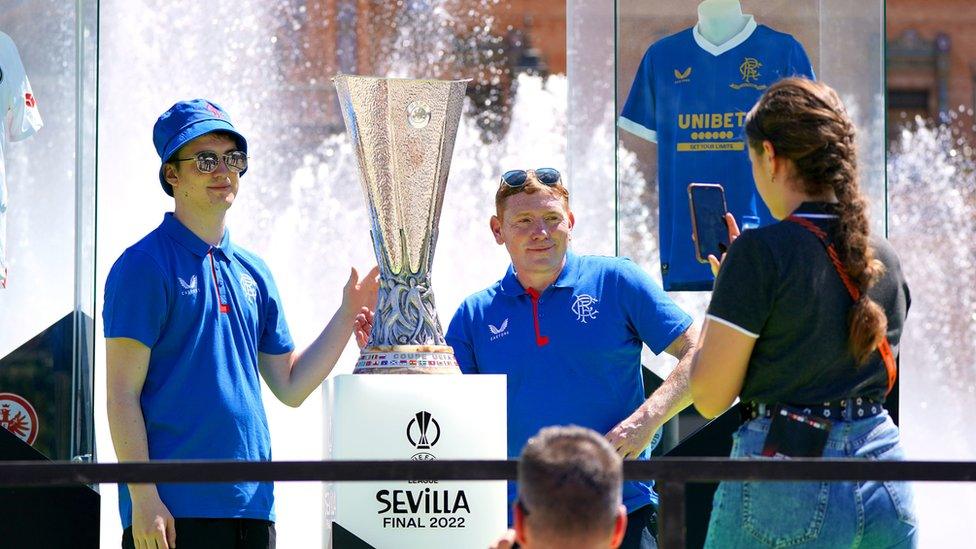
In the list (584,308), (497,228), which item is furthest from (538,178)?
(584,308)

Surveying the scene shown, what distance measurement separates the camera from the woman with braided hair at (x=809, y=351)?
236 cm

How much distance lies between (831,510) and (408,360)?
1226 mm

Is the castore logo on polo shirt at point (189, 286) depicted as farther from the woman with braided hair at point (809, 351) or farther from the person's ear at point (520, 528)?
the person's ear at point (520, 528)

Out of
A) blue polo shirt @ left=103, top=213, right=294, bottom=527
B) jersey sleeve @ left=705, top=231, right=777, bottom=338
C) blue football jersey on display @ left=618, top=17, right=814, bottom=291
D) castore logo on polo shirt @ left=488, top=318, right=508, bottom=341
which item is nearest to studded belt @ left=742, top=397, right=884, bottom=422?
jersey sleeve @ left=705, top=231, right=777, bottom=338

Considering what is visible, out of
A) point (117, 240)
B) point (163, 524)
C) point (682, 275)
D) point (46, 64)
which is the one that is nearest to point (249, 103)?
point (117, 240)

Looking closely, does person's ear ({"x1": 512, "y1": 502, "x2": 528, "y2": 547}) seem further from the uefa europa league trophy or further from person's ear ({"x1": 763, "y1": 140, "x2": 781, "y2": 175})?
the uefa europa league trophy

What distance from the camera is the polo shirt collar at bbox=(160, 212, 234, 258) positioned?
3.15m

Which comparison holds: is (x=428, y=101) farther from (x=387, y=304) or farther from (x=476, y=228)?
(x=476, y=228)

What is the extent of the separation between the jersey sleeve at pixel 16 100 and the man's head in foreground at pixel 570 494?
9.41ft

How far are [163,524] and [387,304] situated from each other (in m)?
0.74

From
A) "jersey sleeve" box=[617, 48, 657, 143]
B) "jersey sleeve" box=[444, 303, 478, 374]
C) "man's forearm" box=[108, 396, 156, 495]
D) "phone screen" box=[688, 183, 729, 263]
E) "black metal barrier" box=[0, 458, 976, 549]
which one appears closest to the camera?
"black metal barrier" box=[0, 458, 976, 549]

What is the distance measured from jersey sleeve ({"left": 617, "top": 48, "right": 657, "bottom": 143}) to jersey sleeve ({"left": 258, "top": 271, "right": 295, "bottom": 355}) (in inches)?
53.0

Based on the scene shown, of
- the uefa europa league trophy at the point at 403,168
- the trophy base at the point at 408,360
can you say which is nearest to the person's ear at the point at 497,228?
the uefa europa league trophy at the point at 403,168

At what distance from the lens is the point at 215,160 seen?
3219 millimetres
